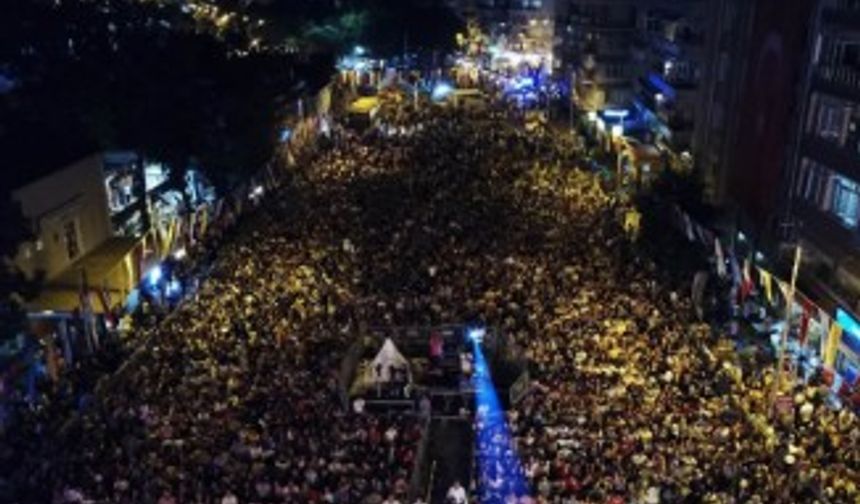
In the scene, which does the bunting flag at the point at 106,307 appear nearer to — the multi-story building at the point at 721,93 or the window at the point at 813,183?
the window at the point at 813,183

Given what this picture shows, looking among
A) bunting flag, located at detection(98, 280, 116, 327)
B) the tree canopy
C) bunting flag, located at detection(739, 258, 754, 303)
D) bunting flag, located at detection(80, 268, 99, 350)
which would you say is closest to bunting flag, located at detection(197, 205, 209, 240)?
the tree canopy

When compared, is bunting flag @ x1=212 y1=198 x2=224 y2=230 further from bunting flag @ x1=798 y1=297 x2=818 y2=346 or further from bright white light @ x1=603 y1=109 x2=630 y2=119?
bright white light @ x1=603 y1=109 x2=630 y2=119

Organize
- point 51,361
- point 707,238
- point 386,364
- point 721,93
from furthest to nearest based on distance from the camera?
1. point 721,93
2. point 707,238
3. point 386,364
4. point 51,361

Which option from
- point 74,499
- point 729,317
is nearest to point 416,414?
point 74,499

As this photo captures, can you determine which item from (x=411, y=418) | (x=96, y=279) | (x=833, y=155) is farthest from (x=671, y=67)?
(x=411, y=418)

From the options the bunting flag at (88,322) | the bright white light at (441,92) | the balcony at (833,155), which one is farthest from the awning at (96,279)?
the bright white light at (441,92)

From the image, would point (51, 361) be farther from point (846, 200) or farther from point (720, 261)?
point (846, 200)

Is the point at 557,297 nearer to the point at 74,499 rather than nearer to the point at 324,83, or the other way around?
the point at 74,499
